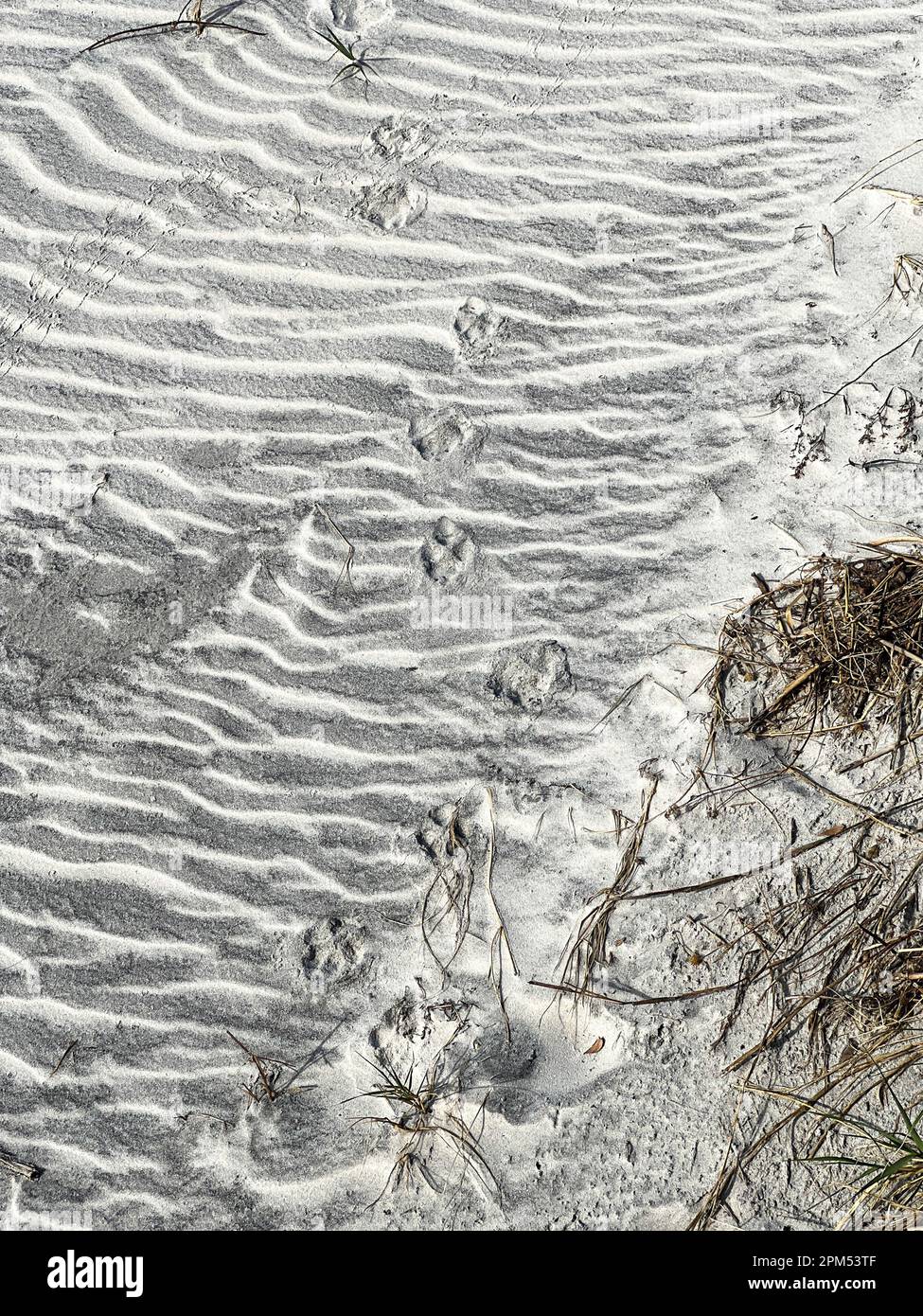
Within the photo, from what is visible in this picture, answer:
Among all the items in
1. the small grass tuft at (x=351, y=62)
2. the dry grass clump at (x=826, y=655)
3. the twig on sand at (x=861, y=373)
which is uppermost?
the small grass tuft at (x=351, y=62)

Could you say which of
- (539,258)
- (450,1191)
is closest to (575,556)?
(539,258)

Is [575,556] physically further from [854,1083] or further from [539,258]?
[854,1083]

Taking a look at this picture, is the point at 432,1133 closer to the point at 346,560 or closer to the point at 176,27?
the point at 346,560

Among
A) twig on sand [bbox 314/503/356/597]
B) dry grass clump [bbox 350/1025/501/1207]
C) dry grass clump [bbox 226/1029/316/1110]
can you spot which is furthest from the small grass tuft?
dry grass clump [bbox 350/1025/501/1207]

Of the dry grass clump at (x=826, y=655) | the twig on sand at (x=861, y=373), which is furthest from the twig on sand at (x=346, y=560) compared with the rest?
the twig on sand at (x=861, y=373)

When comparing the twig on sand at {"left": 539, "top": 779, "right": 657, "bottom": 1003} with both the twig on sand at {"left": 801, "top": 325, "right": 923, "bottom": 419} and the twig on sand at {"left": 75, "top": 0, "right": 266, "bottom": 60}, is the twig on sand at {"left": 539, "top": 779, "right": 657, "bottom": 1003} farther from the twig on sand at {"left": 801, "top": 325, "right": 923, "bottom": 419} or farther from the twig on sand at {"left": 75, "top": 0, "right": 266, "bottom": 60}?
the twig on sand at {"left": 75, "top": 0, "right": 266, "bottom": 60}

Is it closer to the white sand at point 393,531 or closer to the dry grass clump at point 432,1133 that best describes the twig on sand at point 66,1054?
the white sand at point 393,531

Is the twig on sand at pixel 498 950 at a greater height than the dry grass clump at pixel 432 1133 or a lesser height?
greater
